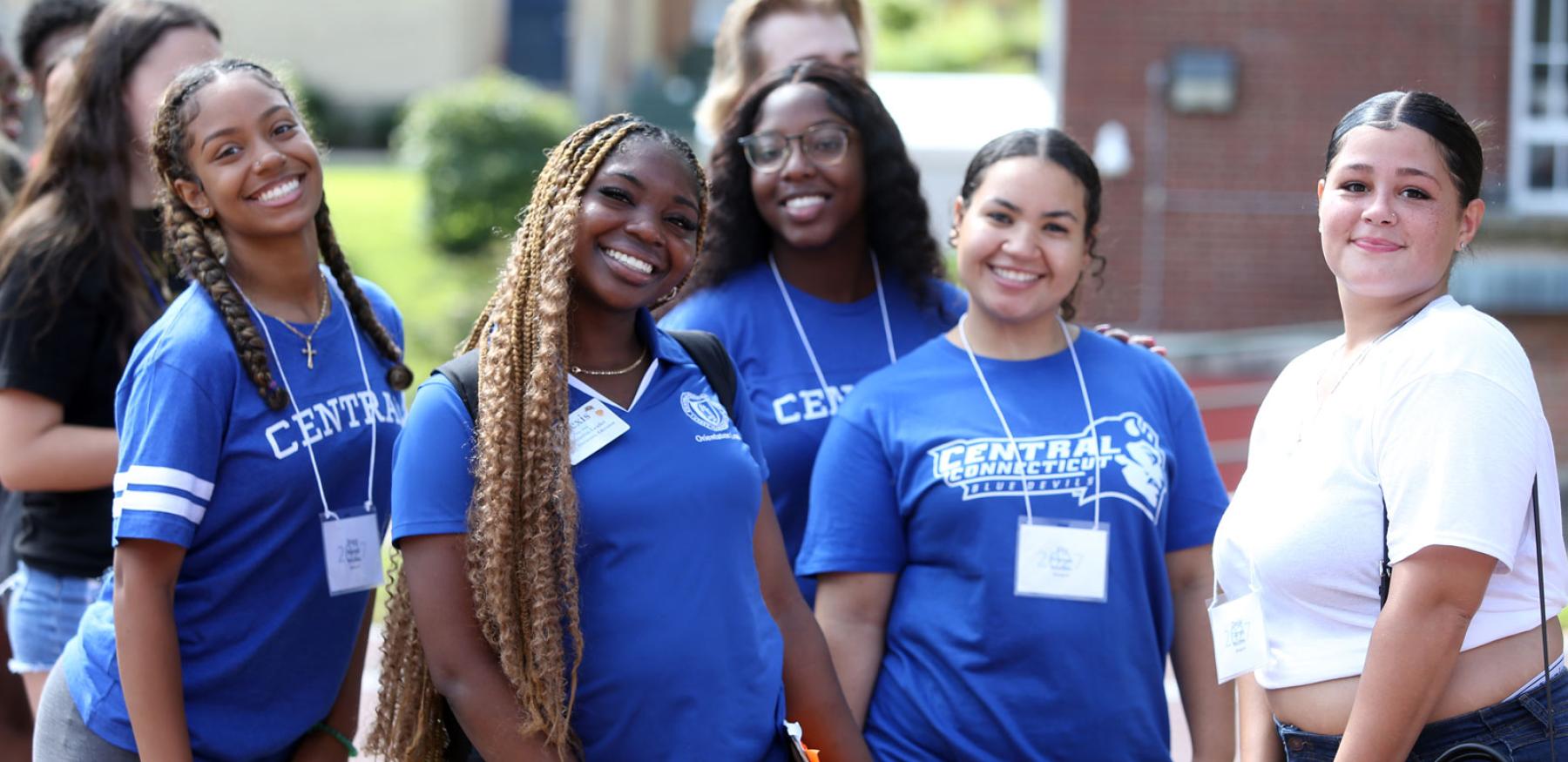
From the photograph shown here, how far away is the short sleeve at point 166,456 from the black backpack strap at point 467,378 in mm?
466

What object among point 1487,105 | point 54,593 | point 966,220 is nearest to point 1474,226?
point 966,220

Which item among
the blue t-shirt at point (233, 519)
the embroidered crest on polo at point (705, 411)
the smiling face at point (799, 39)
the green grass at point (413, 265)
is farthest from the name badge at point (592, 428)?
the green grass at point (413, 265)

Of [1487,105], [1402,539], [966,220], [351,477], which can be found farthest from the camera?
[1487,105]

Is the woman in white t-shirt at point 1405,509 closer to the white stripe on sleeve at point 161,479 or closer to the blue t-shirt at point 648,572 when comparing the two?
the blue t-shirt at point 648,572

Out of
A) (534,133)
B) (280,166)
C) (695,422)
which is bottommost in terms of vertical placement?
(534,133)

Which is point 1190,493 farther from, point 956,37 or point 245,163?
point 956,37

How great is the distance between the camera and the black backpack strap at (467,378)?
2443mm

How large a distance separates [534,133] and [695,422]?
44.7ft

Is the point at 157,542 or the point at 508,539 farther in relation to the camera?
the point at 157,542

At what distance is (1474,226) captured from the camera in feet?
8.51

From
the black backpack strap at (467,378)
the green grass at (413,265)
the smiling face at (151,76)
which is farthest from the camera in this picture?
the green grass at (413,265)

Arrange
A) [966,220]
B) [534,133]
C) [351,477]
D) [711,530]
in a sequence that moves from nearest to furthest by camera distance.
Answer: [711,530] → [351,477] → [966,220] → [534,133]

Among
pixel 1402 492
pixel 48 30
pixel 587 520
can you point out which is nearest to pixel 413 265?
pixel 48 30

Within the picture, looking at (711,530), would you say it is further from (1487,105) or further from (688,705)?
(1487,105)
